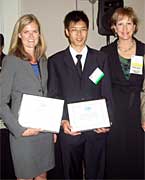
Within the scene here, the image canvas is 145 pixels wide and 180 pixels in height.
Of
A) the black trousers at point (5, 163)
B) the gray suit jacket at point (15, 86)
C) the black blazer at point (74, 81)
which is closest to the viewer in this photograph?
the gray suit jacket at point (15, 86)

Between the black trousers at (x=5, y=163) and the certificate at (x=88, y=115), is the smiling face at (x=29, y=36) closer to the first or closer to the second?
the certificate at (x=88, y=115)

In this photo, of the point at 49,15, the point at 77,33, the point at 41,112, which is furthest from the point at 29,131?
the point at 49,15

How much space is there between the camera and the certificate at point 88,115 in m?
1.98

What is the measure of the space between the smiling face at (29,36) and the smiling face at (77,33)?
23cm

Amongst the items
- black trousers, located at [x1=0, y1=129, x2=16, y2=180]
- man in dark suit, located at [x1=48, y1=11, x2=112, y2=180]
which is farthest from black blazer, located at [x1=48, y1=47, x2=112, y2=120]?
black trousers, located at [x1=0, y1=129, x2=16, y2=180]

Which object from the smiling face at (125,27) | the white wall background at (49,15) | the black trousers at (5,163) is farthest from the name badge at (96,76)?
the white wall background at (49,15)

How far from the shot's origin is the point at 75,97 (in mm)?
2035

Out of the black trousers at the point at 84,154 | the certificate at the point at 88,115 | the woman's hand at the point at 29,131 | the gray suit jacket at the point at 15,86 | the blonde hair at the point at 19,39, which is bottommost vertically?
the black trousers at the point at 84,154

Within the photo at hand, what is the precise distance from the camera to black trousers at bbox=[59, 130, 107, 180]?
205 cm

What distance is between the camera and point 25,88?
1972mm

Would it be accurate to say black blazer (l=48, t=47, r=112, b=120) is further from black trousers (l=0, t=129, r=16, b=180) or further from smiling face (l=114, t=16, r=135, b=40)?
black trousers (l=0, t=129, r=16, b=180)

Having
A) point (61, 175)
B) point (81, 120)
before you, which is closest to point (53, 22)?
point (61, 175)

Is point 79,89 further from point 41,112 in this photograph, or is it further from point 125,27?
point 125,27

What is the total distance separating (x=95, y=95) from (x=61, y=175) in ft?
3.31
